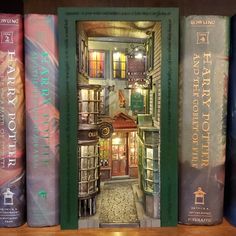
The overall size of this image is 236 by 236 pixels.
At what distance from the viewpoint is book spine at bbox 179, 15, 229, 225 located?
1.17 m

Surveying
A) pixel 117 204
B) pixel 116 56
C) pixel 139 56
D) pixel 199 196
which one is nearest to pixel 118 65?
pixel 116 56

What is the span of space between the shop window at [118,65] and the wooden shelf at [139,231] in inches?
52.0

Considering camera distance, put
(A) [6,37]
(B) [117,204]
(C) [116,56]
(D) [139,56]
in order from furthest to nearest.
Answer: (C) [116,56], (D) [139,56], (B) [117,204], (A) [6,37]

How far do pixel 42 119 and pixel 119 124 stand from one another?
1.13 meters

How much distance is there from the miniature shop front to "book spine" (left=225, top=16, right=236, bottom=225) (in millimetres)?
303

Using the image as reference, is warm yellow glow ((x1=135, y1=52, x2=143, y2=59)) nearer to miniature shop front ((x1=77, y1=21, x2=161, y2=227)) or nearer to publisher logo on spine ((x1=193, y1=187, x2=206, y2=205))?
miniature shop front ((x1=77, y1=21, x2=161, y2=227))

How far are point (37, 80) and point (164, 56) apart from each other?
1.69 ft

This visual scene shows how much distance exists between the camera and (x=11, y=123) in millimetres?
1179

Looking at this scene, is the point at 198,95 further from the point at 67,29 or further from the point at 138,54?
the point at 138,54

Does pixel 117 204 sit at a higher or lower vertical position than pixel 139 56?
lower

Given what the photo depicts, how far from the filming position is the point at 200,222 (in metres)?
1.21

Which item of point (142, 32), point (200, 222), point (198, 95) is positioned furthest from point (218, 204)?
point (142, 32)

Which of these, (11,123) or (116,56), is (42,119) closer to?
(11,123)

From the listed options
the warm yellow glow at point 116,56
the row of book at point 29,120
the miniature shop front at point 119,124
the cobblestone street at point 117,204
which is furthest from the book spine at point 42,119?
the warm yellow glow at point 116,56
